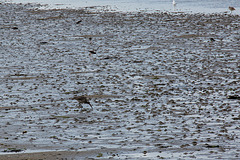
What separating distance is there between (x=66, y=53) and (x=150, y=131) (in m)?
14.3

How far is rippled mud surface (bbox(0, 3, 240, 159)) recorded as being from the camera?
1098cm

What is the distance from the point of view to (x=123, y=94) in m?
16.3

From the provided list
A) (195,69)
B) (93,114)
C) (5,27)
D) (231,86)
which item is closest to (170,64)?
(195,69)

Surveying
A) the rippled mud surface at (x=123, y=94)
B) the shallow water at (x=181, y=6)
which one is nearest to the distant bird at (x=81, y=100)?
the rippled mud surface at (x=123, y=94)

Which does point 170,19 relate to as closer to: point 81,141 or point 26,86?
point 26,86

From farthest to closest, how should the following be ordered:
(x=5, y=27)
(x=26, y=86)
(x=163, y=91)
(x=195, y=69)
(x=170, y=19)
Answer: (x=170, y=19)
(x=5, y=27)
(x=195, y=69)
(x=26, y=86)
(x=163, y=91)

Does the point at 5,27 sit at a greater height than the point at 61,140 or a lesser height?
greater

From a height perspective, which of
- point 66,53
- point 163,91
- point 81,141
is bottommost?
point 81,141

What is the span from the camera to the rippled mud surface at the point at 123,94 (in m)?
11.0

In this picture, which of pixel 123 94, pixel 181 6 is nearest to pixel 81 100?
pixel 123 94

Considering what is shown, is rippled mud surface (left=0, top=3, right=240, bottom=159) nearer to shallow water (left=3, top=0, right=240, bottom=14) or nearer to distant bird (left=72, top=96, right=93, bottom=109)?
distant bird (left=72, top=96, right=93, bottom=109)

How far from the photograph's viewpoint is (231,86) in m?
17.0

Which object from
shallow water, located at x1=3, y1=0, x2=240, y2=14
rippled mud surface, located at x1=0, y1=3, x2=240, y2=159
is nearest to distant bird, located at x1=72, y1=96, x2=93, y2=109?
rippled mud surface, located at x1=0, y1=3, x2=240, y2=159

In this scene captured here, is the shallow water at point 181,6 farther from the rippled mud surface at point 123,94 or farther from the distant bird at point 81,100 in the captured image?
the distant bird at point 81,100
